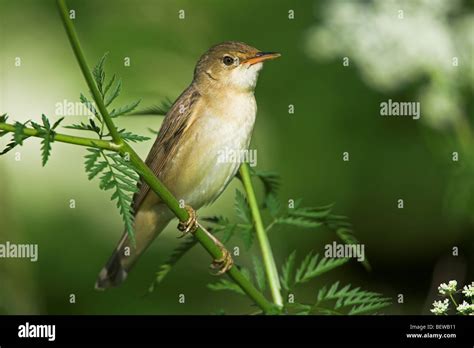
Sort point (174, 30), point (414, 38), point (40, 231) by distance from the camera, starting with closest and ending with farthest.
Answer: point (414, 38)
point (40, 231)
point (174, 30)

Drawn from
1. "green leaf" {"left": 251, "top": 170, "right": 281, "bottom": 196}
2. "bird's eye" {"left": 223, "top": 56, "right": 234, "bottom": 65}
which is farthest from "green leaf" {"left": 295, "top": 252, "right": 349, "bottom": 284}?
"bird's eye" {"left": 223, "top": 56, "right": 234, "bottom": 65}

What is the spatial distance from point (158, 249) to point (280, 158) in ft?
→ 3.06

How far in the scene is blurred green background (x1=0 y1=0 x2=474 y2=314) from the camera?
14.2 ft

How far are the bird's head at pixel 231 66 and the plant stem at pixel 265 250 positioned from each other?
1.19 meters

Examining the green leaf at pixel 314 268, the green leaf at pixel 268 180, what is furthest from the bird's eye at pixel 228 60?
the green leaf at pixel 314 268

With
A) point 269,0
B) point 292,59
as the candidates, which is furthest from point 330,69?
point 269,0

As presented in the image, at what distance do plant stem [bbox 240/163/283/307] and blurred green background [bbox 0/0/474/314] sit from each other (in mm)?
1780

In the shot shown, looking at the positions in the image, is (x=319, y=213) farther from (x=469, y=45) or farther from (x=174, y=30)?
(x=174, y=30)

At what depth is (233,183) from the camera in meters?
4.51

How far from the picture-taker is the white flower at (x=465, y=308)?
1855mm

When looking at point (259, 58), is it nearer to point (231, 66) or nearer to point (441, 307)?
point (231, 66)

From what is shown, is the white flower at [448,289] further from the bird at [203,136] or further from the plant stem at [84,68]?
the bird at [203,136]

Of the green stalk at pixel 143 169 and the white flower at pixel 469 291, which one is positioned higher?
the green stalk at pixel 143 169

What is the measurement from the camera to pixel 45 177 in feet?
14.9
